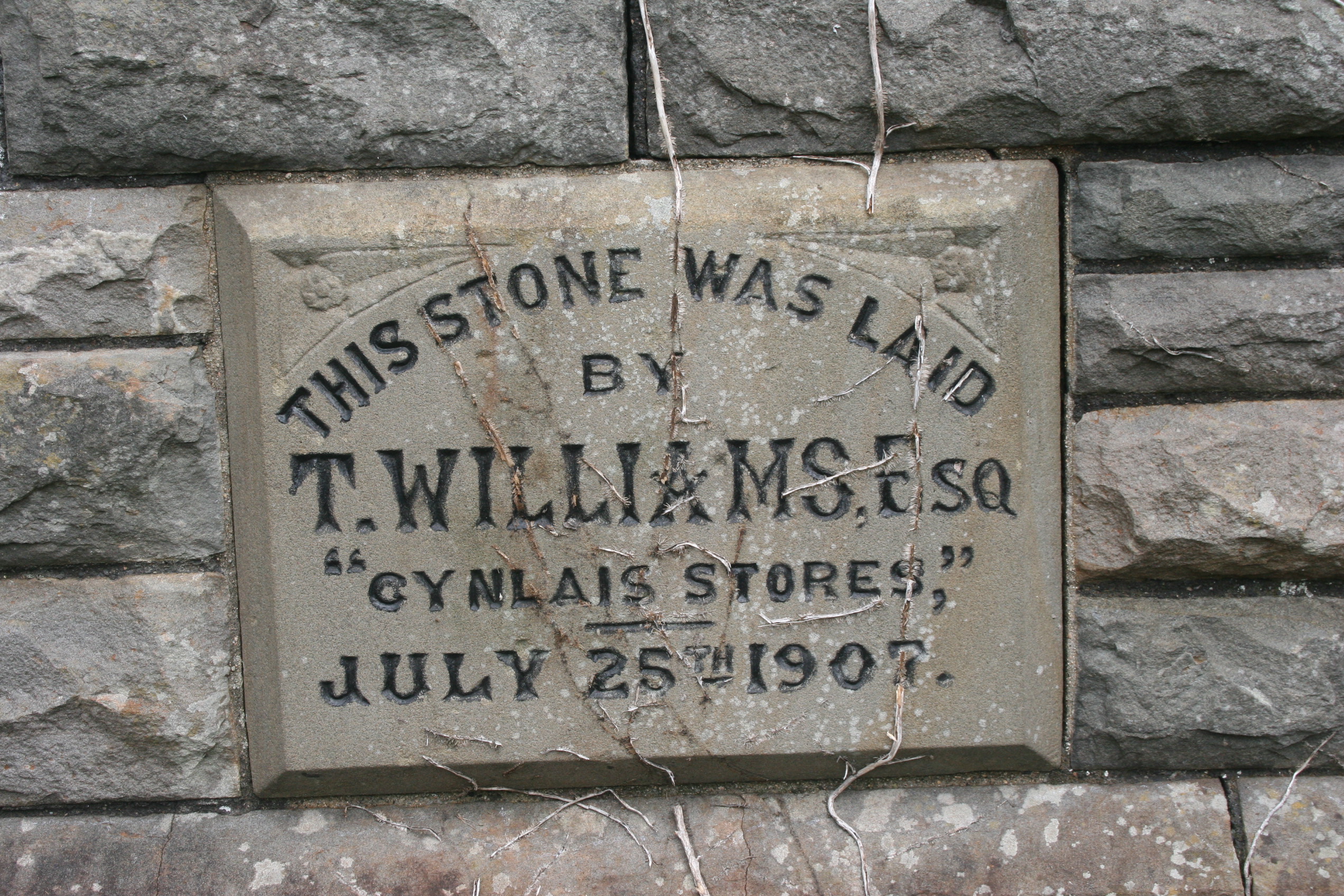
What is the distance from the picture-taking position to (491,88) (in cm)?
121

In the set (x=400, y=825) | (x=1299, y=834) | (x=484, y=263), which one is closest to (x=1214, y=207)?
(x=1299, y=834)

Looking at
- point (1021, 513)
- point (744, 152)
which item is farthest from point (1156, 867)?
point (744, 152)

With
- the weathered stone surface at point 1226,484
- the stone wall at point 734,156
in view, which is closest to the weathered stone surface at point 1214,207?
the stone wall at point 734,156

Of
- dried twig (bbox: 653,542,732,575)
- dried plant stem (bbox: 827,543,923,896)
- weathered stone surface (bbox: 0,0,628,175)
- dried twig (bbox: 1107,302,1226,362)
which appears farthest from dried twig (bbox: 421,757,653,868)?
weathered stone surface (bbox: 0,0,628,175)

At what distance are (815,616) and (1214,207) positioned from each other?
805 mm

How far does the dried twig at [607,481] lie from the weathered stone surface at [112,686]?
1.83 ft

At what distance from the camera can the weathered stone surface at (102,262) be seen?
47.9 inches

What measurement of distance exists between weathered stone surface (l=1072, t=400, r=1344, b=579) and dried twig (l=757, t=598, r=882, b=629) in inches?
14.3

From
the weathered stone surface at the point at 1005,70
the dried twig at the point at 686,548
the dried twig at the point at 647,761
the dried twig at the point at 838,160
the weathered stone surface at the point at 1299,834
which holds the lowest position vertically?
the weathered stone surface at the point at 1299,834

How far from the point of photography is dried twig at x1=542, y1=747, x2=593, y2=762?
1.26 metres

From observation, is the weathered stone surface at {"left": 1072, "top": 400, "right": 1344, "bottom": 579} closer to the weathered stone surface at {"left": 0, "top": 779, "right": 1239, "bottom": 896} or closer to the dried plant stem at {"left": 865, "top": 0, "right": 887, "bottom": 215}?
the weathered stone surface at {"left": 0, "top": 779, "right": 1239, "bottom": 896}

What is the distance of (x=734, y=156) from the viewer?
4.12 ft

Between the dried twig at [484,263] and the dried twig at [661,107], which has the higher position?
the dried twig at [661,107]

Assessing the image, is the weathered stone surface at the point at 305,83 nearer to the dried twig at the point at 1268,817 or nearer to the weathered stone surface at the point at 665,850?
the weathered stone surface at the point at 665,850
